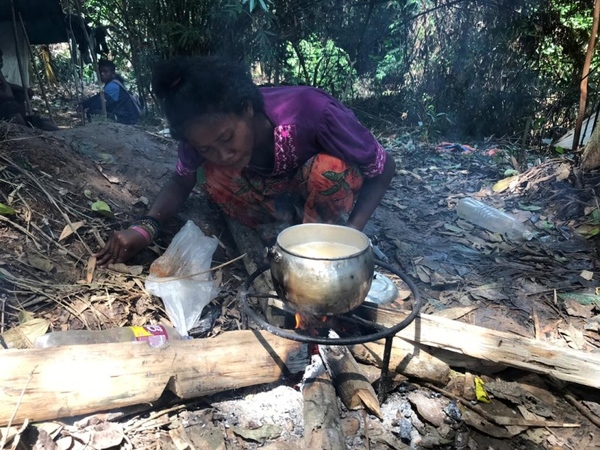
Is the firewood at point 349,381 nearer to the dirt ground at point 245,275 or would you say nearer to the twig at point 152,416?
the dirt ground at point 245,275

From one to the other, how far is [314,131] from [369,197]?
0.47 metres

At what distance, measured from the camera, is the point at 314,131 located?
229 cm

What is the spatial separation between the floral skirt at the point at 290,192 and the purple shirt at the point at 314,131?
6cm

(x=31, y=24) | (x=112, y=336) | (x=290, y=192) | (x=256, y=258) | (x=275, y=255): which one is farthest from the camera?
(x=31, y=24)

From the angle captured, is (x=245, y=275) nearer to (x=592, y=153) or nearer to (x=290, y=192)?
(x=290, y=192)

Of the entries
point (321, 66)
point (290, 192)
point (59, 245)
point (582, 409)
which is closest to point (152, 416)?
point (59, 245)

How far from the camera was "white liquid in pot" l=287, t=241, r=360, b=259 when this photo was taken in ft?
5.85

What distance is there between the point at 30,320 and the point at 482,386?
2.06m

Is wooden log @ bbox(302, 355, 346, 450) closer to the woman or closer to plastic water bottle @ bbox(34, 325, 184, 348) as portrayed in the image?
plastic water bottle @ bbox(34, 325, 184, 348)

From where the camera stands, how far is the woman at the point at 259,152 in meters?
1.99

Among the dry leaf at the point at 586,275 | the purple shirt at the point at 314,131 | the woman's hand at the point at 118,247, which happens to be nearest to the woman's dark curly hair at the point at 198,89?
the purple shirt at the point at 314,131

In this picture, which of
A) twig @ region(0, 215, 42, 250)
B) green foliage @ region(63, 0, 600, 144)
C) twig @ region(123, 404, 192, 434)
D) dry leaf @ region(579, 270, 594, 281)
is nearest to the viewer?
twig @ region(123, 404, 192, 434)

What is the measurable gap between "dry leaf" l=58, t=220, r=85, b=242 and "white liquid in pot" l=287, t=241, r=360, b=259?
138 centimetres

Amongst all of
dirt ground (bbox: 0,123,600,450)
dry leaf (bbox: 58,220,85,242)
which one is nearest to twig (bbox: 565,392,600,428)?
dirt ground (bbox: 0,123,600,450)
